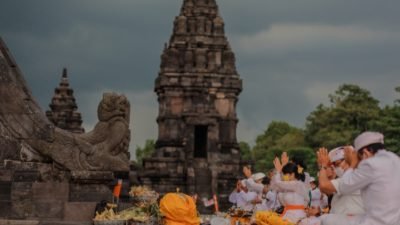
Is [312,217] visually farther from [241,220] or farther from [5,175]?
[5,175]

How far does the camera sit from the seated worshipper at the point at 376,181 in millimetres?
7984

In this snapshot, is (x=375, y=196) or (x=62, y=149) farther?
(x=62, y=149)

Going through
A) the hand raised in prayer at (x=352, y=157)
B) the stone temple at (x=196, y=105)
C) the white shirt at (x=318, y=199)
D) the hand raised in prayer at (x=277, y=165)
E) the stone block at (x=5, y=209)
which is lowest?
the stone block at (x=5, y=209)

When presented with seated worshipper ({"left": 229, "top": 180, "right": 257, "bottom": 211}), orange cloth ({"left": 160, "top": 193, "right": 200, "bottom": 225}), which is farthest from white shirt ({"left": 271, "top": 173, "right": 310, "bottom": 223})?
seated worshipper ({"left": 229, "top": 180, "right": 257, "bottom": 211})

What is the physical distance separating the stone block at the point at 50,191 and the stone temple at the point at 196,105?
3143 centimetres

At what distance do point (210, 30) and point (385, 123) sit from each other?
11.4 metres

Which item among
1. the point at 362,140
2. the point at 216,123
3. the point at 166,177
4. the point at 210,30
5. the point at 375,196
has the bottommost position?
the point at 375,196

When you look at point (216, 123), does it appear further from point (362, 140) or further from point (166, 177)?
point (362, 140)

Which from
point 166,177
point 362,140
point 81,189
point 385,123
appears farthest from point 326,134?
point 362,140

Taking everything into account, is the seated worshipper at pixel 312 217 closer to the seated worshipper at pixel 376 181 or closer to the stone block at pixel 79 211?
the seated worshipper at pixel 376 181

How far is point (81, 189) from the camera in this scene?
1421 cm

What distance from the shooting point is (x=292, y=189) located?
12.5 meters

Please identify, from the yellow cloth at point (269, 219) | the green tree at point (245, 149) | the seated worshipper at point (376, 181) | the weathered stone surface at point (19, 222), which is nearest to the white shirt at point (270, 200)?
the yellow cloth at point (269, 219)

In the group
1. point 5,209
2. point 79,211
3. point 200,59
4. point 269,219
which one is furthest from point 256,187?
point 200,59
